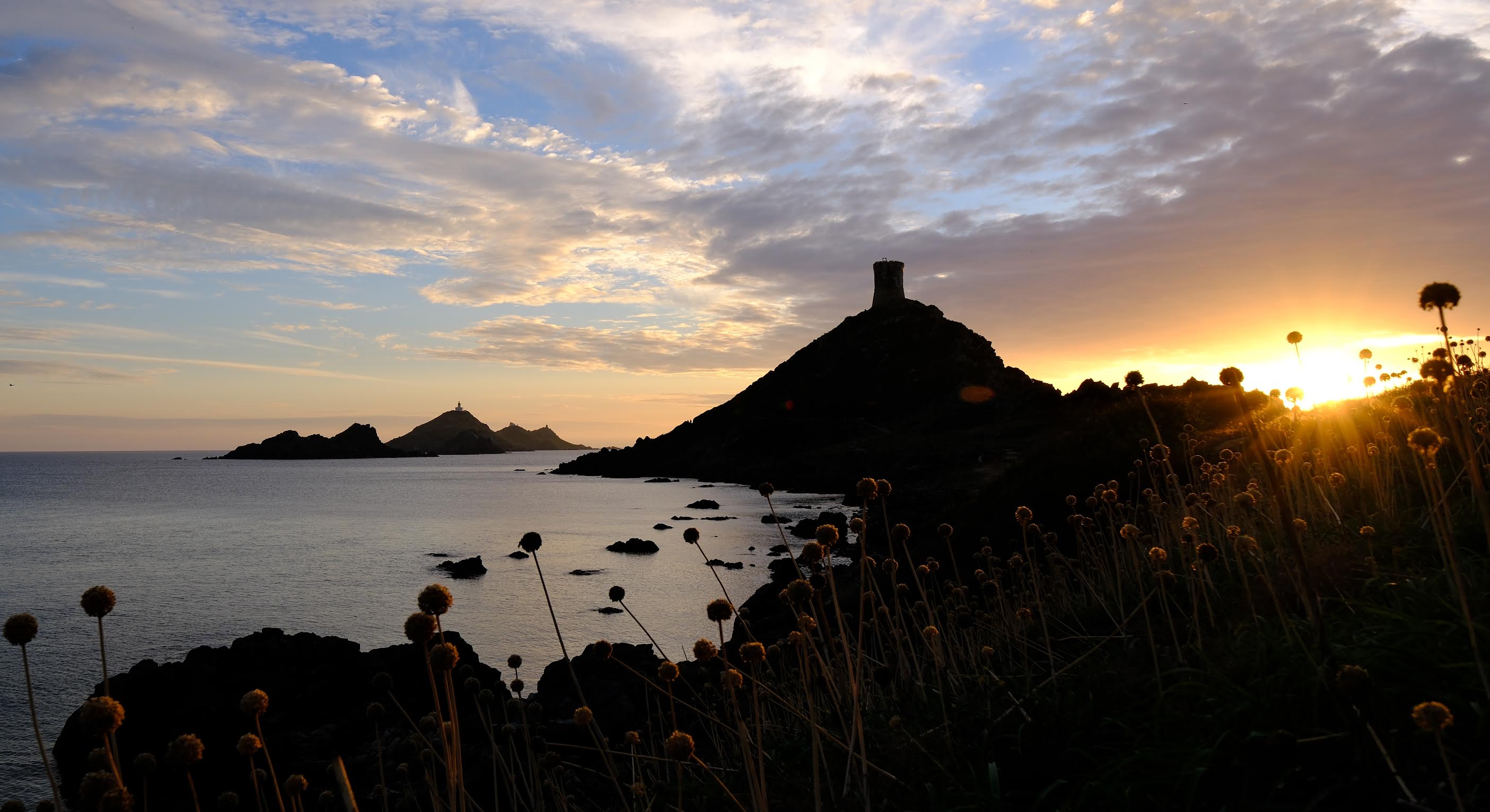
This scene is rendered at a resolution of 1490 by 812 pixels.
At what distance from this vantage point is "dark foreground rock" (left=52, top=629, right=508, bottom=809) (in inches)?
614

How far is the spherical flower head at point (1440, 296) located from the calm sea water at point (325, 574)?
17453 mm

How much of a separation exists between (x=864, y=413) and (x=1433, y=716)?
124 metres

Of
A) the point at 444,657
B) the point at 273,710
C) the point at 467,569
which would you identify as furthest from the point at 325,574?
the point at 444,657

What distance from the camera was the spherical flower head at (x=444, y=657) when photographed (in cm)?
299

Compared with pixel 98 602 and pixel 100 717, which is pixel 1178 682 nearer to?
pixel 100 717

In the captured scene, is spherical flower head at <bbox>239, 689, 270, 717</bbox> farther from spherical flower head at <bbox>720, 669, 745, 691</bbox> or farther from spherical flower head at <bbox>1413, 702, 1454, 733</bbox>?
spherical flower head at <bbox>1413, 702, 1454, 733</bbox>

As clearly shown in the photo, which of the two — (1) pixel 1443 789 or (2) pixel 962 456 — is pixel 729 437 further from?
(1) pixel 1443 789

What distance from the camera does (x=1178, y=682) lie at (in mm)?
4066

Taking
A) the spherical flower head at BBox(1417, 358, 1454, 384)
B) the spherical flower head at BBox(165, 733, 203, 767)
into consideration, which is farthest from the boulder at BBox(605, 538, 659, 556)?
the spherical flower head at BBox(1417, 358, 1454, 384)

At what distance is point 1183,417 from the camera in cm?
2169

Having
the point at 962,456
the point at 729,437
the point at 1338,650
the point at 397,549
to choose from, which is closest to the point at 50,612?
the point at 397,549

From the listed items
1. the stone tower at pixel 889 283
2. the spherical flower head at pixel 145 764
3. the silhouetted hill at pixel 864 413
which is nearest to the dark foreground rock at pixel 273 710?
the spherical flower head at pixel 145 764

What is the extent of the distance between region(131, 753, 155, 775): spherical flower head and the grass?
0.45m

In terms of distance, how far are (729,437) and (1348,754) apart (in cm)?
13549
